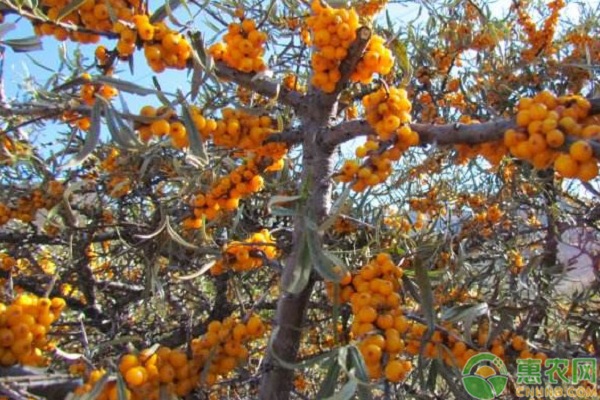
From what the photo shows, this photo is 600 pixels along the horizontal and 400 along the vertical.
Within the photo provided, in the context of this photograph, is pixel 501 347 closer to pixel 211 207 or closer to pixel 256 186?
pixel 256 186

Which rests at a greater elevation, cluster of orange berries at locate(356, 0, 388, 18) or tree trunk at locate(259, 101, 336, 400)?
cluster of orange berries at locate(356, 0, 388, 18)

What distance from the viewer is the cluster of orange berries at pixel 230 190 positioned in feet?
4.26

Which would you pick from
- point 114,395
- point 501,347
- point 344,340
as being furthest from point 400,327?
point 344,340

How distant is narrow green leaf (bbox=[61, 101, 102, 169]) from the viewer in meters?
0.90

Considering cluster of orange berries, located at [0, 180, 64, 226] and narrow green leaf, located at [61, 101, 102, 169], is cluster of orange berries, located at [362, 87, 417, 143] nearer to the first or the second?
narrow green leaf, located at [61, 101, 102, 169]

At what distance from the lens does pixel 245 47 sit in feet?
3.59

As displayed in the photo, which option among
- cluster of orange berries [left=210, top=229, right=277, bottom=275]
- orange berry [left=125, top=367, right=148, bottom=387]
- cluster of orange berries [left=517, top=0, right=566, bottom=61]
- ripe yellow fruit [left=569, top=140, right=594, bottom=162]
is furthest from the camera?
cluster of orange berries [left=517, top=0, right=566, bottom=61]

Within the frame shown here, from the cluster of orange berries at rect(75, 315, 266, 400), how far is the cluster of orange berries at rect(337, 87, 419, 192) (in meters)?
A: 0.38

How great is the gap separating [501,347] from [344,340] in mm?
694

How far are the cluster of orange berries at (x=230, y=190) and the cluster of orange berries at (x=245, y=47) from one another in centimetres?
26

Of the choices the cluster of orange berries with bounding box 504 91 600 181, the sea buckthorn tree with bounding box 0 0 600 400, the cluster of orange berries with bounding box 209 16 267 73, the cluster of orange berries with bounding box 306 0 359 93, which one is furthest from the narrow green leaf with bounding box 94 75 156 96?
the cluster of orange berries with bounding box 504 91 600 181

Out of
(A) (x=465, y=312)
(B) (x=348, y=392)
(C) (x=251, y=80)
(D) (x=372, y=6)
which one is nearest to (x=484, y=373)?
(A) (x=465, y=312)

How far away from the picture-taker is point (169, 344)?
1.89m

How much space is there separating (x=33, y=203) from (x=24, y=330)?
1.46m
